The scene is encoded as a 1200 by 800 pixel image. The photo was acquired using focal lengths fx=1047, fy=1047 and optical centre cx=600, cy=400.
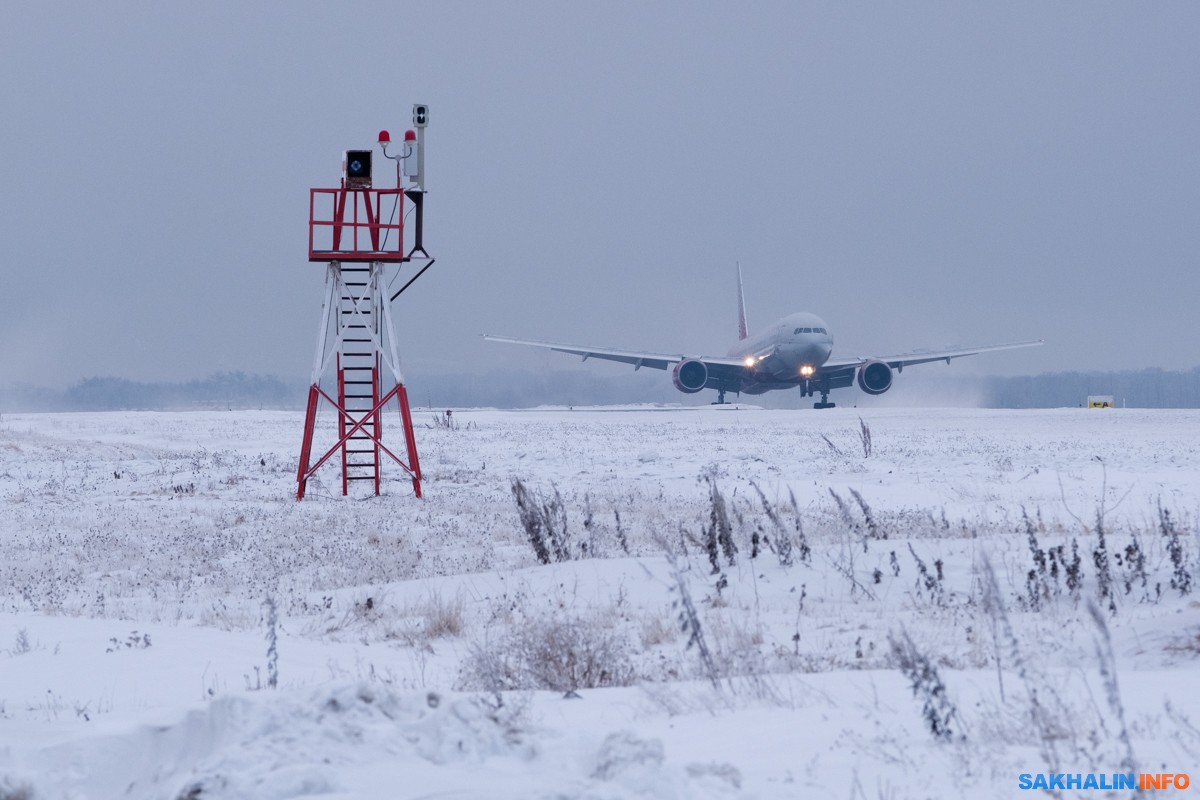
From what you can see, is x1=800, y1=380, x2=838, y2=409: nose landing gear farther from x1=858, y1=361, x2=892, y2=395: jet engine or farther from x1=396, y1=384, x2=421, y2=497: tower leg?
x1=396, y1=384, x2=421, y2=497: tower leg

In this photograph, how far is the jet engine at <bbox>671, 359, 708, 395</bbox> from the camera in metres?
53.3

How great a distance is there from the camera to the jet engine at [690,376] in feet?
175

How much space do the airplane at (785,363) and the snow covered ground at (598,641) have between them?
3279 centimetres

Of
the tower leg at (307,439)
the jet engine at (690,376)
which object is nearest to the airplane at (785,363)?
the jet engine at (690,376)

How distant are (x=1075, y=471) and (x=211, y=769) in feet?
57.5

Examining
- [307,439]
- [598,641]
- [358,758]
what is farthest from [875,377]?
[358,758]

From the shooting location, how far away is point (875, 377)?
52219mm

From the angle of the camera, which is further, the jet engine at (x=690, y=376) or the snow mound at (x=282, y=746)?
the jet engine at (x=690, y=376)

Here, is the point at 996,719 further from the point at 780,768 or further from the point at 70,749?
the point at 70,749

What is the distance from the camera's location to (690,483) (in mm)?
18547

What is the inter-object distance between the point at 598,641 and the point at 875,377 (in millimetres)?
48293

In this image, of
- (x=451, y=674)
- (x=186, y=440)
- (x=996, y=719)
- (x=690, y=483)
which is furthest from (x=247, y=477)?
(x=996, y=719)

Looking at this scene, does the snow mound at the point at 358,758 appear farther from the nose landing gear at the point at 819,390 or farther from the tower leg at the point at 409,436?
the nose landing gear at the point at 819,390

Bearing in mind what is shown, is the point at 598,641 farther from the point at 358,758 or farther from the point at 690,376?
the point at 690,376
